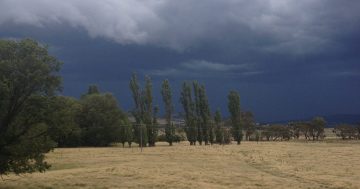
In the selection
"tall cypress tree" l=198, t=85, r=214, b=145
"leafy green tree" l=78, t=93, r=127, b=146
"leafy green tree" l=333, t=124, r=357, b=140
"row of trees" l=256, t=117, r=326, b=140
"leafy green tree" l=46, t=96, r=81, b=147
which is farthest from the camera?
"row of trees" l=256, t=117, r=326, b=140

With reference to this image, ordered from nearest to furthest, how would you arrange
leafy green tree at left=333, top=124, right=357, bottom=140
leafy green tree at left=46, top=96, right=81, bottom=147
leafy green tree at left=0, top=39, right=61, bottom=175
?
leafy green tree at left=0, top=39, right=61, bottom=175
leafy green tree at left=46, top=96, right=81, bottom=147
leafy green tree at left=333, top=124, right=357, bottom=140

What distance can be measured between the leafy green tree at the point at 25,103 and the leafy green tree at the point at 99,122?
75.1 meters

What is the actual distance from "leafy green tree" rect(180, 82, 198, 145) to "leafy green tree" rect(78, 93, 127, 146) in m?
17.4

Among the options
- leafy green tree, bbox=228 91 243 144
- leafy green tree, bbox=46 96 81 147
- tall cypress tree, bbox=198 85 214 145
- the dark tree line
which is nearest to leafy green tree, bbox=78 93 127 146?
the dark tree line

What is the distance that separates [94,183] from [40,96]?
7970 mm

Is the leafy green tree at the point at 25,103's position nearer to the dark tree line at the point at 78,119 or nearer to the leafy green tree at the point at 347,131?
the dark tree line at the point at 78,119

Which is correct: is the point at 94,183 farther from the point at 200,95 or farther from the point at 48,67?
the point at 200,95

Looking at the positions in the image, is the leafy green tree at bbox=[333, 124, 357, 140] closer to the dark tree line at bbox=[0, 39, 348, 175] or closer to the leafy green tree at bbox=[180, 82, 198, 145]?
the dark tree line at bbox=[0, 39, 348, 175]

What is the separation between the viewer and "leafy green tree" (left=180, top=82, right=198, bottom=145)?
118688 millimetres

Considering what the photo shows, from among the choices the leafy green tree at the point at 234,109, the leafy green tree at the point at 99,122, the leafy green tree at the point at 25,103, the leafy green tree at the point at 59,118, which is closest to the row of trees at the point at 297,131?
the leafy green tree at the point at 234,109

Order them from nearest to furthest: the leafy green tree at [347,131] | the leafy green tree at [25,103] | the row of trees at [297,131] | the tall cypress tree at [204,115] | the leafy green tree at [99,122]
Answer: the leafy green tree at [25,103] → the leafy green tree at [99,122] → the tall cypress tree at [204,115] → the leafy green tree at [347,131] → the row of trees at [297,131]

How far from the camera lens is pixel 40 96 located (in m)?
33.2

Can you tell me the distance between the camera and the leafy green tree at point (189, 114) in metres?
119

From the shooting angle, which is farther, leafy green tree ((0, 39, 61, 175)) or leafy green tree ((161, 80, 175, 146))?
leafy green tree ((161, 80, 175, 146))
